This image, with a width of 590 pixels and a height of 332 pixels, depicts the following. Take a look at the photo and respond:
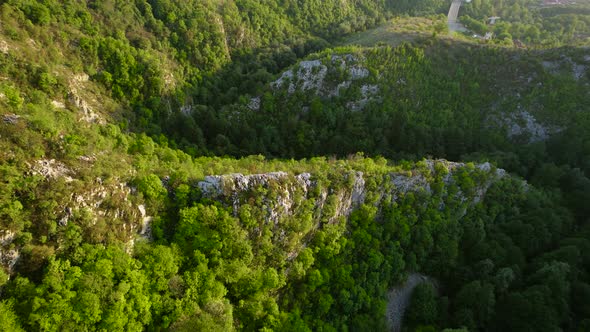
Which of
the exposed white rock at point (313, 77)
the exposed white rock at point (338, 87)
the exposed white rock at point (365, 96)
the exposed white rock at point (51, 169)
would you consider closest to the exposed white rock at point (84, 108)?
the exposed white rock at point (51, 169)

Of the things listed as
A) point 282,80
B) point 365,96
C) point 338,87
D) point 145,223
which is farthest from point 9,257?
point 365,96

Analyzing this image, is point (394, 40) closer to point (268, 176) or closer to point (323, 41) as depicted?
point (323, 41)

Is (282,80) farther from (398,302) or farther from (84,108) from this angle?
(398,302)

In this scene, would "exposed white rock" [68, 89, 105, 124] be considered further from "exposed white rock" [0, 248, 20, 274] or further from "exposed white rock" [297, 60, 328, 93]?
"exposed white rock" [297, 60, 328, 93]

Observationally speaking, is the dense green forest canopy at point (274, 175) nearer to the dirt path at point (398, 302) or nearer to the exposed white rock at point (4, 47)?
the exposed white rock at point (4, 47)

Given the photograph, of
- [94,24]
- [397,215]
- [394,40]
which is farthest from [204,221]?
[394,40]

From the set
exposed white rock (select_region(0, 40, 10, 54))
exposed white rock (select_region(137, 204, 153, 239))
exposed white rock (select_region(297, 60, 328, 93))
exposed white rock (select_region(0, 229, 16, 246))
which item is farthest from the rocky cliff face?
exposed white rock (select_region(297, 60, 328, 93))
